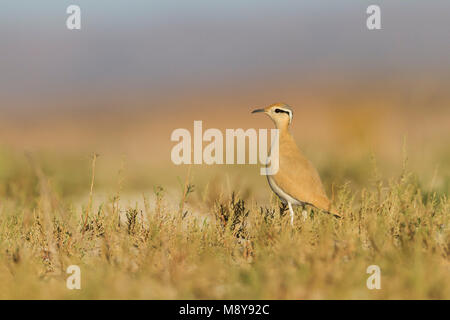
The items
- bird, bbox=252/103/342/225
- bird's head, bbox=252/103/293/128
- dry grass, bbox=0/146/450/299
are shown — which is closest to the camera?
dry grass, bbox=0/146/450/299

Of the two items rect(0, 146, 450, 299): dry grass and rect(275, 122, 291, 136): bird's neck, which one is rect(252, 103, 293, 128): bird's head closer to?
rect(275, 122, 291, 136): bird's neck

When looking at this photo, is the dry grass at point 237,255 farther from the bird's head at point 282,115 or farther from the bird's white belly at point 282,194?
the bird's head at point 282,115

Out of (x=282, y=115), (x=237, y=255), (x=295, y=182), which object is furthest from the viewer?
(x=282, y=115)

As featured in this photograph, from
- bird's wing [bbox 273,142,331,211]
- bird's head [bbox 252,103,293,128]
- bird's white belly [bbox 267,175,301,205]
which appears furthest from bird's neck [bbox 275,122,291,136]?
bird's white belly [bbox 267,175,301,205]

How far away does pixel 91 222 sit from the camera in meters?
5.50

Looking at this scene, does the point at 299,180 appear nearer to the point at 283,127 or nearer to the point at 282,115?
the point at 283,127

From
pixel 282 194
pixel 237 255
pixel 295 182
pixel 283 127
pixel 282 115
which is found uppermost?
pixel 282 115

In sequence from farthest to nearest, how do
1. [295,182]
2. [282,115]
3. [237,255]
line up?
1. [282,115]
2. [295,182]
3. [237,255]

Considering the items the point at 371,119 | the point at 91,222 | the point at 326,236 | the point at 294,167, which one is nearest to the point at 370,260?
the point at 326,236

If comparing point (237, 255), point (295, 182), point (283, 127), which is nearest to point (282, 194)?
point (295, 182)

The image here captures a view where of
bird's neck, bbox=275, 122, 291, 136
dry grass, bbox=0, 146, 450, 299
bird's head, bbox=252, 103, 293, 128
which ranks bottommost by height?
dry grass, bbox=0, 146, 450, 299
